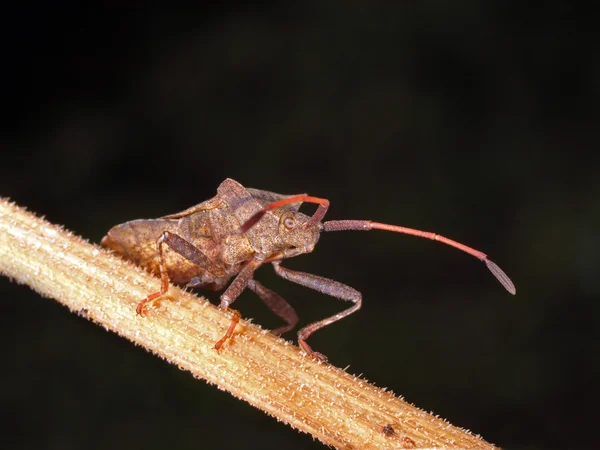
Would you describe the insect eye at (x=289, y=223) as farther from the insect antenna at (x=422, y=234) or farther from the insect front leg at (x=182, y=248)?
the insect front leg at (x=182, y=248)

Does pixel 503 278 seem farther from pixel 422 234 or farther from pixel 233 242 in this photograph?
pixel 233 242

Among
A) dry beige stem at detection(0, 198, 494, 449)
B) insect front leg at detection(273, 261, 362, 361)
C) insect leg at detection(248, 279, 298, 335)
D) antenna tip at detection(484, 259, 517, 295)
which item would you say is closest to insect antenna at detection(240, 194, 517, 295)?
antenna tip at detection(484, 259, 517, 295)

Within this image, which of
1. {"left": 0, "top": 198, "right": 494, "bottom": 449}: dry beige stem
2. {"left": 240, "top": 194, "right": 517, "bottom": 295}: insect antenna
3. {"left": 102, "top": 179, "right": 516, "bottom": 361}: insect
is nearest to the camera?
{"left": 0, "top": 198, "right": 494, "bottom": 449}: dry beige stem

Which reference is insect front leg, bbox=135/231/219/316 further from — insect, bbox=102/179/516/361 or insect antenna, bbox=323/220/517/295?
insect antenna, bbox=323/220/517/295

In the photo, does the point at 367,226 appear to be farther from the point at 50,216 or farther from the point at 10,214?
the point at 50,216

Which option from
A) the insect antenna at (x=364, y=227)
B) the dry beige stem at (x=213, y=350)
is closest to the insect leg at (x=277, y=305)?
the insect antenna at (x=364, y=227)
